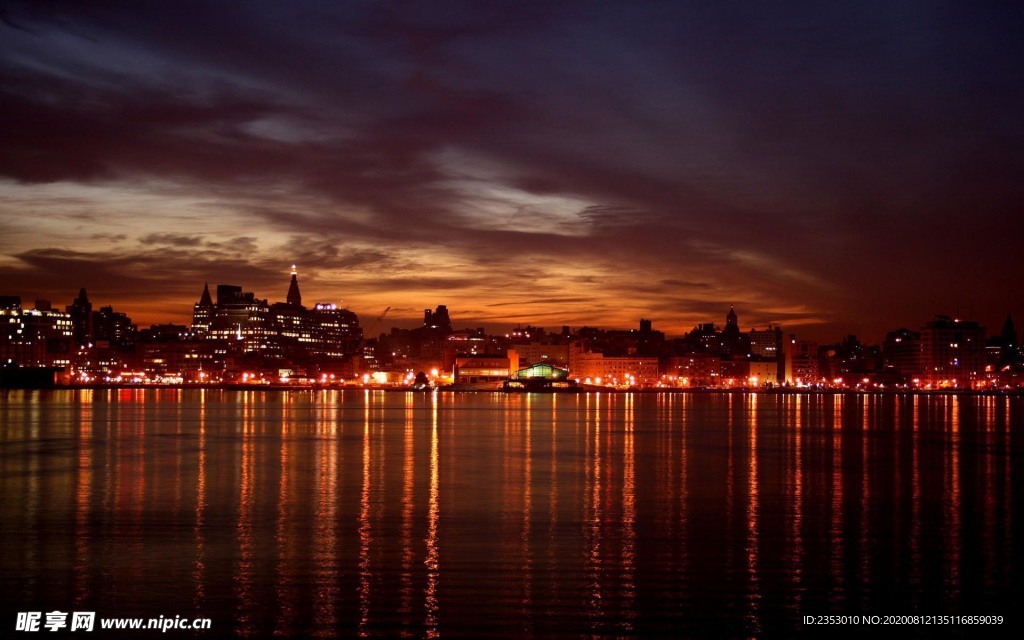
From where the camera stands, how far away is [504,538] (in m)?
24.5

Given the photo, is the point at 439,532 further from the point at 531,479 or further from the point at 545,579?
the point at 531,479

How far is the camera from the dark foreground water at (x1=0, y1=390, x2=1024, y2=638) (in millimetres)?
17766

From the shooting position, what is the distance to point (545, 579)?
786 inches

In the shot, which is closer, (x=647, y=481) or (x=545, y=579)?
(x=545, y=579)

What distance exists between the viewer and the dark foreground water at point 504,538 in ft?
58.3

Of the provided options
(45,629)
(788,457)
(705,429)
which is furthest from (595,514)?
(705,429)

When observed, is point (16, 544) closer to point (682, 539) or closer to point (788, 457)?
point (682, 539)

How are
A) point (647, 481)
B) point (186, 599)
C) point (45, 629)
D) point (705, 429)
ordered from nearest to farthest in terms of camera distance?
point (45, 629), point (186, 599), point (647, 481), point (705, 429)

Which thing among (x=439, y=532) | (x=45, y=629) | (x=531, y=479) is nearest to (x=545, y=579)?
(x=439, y=532)

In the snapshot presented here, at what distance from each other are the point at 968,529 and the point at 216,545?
767 inches

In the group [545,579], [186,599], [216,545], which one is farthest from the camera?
[216,545]

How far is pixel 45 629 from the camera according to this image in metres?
16.3

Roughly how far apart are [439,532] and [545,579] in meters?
5.78

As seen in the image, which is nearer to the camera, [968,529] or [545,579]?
[545,579]
